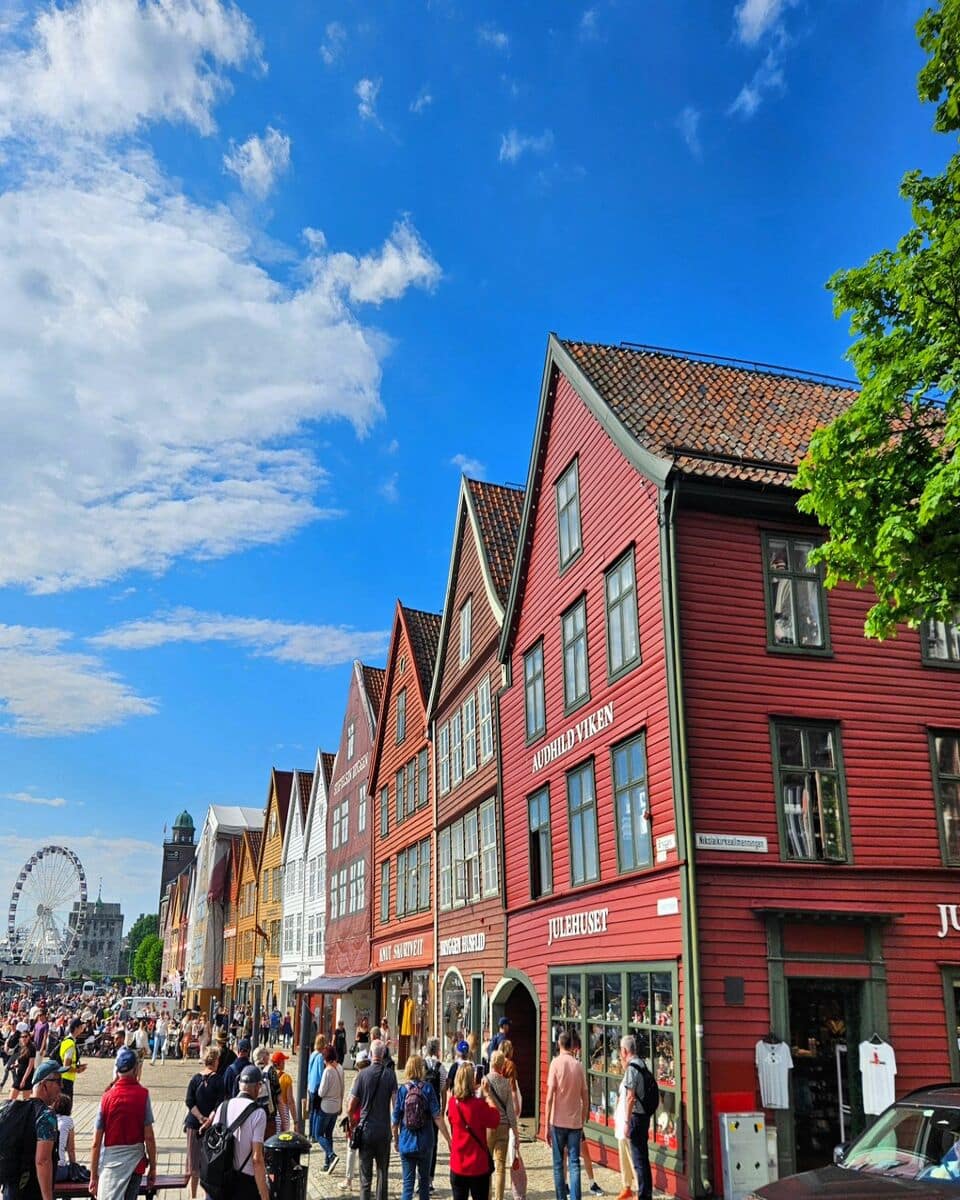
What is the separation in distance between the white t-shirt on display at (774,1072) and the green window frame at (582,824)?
446 centimetres

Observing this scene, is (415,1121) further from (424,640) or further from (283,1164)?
(424,640)

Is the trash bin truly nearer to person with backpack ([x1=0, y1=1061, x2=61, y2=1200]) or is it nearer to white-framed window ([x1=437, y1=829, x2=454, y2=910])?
person with backpack ([x1=0, y1=1061, x2=61, y2=1200])

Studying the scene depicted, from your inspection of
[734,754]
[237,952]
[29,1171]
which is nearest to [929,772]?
[734,754]

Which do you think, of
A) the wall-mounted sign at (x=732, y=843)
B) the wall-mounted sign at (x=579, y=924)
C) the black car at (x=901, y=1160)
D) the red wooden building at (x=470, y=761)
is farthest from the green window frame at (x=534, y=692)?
the black car at (x=901, y=1160)

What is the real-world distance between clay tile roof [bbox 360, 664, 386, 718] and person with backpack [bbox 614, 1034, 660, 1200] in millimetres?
28710

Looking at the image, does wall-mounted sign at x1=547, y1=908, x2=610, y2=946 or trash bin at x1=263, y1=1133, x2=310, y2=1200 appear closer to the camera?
trash bin at x1=263, y1=1133, x2=310, y2=1200

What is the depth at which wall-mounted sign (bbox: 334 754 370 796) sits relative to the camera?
4119 cm

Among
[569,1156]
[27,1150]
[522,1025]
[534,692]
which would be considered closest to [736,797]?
[569,1156]

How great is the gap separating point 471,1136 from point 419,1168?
189 cm

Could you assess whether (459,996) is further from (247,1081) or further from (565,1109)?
(247,1081)

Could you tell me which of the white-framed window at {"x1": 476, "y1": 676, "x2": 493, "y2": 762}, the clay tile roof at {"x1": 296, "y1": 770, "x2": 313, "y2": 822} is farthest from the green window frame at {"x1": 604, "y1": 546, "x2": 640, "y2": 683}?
the clay tile roof at {"x1": 296, "y1": 770, "x2": 313, "y2": 822}

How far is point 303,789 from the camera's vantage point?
55375 millimetres

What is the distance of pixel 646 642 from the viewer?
15.8 m

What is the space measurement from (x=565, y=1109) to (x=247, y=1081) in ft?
16.3
